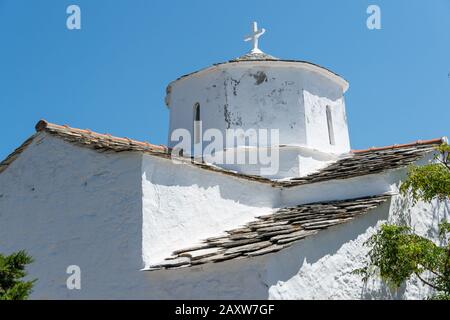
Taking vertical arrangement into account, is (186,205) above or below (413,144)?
below

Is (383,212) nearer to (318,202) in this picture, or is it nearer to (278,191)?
(318,202)

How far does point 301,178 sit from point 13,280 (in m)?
6.78

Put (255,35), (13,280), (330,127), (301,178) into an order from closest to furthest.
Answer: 1. (13,280)
2. (301,178)
3. (330,127)
4. (255,35)

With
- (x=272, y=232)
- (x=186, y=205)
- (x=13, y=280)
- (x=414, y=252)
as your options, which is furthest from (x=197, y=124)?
(x=13, y=280)

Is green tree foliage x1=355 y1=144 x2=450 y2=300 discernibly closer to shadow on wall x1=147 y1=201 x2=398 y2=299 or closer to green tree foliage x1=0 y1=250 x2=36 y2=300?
shadow on wall x1=147 y1=201 x2=398 y2=299

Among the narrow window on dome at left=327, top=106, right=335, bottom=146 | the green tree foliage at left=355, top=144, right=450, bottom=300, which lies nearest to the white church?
the narrow window on dome at left=327, top=106, right=335, bottom=146

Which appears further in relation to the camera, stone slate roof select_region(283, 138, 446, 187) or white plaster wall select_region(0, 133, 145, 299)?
stone slate roof select_region(283, 138, 446, 187)

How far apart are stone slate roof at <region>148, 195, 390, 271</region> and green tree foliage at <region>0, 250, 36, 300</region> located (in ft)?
6.86

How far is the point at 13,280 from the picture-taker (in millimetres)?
7191

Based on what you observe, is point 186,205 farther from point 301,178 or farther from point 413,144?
point 413,144

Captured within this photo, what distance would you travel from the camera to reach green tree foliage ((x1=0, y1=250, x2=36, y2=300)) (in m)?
6.88

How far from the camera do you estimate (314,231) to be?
8461 millimetres
